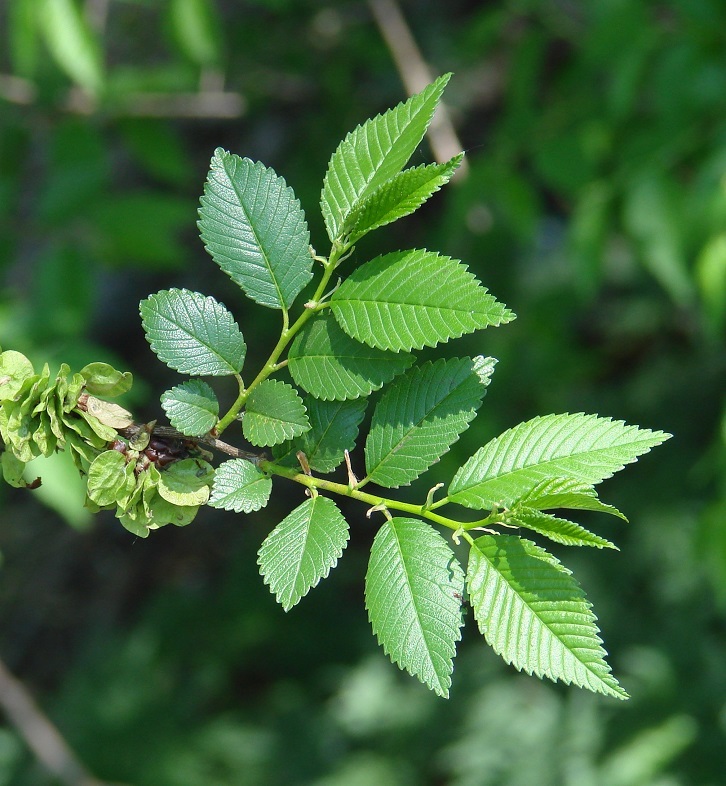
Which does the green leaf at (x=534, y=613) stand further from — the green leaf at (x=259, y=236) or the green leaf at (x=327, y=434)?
the green leaf at (x=259, y=236)

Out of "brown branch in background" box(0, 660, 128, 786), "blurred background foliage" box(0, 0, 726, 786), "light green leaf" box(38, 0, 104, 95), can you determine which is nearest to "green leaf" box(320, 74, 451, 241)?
"blurred background foliage" box(0, 0, 726, 786)

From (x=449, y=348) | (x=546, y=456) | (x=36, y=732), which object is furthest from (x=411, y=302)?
(x=36, y=732)

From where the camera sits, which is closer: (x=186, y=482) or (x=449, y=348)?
(x=186, y=482)

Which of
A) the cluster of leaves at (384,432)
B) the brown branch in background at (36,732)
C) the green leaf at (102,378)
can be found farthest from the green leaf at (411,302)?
the brown branch in background at (36,732)

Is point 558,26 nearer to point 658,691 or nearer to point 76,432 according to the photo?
point 658,691

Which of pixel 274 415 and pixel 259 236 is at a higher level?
pixel 259 236

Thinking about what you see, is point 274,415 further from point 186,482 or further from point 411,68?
point 411,68
